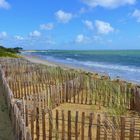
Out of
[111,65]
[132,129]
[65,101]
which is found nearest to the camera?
[132,129]

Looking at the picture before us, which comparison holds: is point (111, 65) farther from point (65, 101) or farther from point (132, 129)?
point (132, 129)

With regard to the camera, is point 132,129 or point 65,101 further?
point 65,101

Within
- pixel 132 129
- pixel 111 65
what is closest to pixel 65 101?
pixel 132 129

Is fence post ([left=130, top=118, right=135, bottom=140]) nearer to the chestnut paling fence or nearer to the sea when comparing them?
the chestnut paling fence

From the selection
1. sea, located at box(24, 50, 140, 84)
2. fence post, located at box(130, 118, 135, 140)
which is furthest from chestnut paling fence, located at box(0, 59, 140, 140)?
sea, located at box(24, 50, 140, 84)

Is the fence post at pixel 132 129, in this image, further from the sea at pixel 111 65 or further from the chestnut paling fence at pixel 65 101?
the sea at pixel 111 65

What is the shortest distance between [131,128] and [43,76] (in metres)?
9.84

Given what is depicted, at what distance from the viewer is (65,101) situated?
14.4 m

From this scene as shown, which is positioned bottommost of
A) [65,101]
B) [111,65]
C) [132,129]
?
[111,65]

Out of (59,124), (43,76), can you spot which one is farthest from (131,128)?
(43,76)

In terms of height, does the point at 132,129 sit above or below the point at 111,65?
above

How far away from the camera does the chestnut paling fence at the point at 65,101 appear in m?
8.10

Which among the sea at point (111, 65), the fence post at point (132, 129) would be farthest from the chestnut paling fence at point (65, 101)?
the sea at point (111, 65)

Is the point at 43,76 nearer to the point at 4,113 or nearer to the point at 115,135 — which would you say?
the point at 4,113
